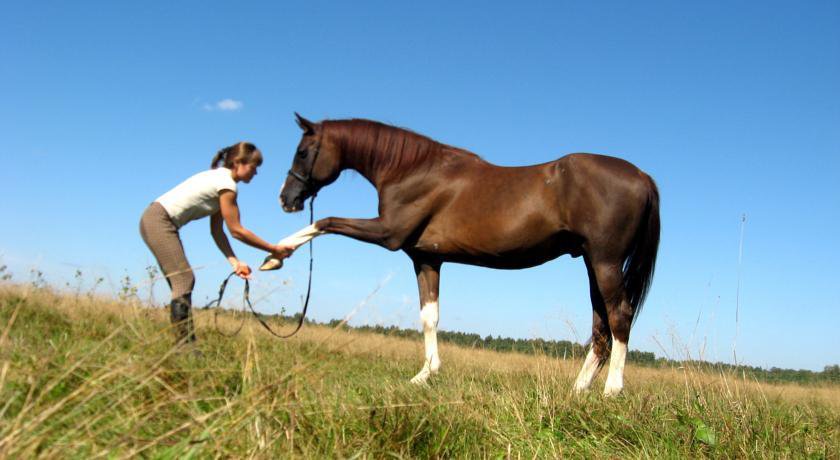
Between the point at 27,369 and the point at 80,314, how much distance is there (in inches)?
131

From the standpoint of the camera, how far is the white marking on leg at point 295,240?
5.78 m

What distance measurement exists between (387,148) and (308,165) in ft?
2.91

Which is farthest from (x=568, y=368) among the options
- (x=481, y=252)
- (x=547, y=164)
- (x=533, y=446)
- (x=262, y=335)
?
(x=262, y=335)

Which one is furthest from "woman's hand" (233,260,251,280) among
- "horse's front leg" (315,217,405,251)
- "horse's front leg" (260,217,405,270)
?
"horse's front leg" (315,217,405,251)

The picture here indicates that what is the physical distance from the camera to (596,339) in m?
6.47

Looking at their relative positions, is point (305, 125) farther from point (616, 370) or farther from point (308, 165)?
point (616, 370)

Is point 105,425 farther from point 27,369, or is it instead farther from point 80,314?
point 80,314

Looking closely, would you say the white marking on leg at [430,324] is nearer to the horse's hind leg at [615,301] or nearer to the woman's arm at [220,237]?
the horse's hind leg at [615,301]

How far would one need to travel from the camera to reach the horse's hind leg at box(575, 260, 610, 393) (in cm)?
621

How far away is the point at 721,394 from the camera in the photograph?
5.15 meters

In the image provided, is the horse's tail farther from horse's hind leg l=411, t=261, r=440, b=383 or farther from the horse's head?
the horse's head

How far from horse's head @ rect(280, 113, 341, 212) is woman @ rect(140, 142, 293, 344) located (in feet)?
4.68

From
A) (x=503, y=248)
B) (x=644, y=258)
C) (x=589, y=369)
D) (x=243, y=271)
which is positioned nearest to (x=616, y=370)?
(x=589, y=369)

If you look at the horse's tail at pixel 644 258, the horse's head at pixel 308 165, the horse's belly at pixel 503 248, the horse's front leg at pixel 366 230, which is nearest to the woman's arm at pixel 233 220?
the horse's front leg at pixel 366 230
